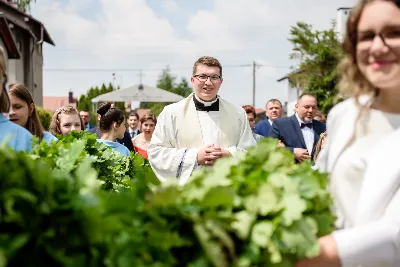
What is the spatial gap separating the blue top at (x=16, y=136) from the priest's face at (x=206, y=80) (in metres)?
2.60

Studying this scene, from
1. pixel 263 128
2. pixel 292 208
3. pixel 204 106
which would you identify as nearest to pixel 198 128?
pixel 204 106

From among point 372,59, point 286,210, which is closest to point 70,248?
point 286,210

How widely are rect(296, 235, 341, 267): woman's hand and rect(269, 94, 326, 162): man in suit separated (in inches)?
247

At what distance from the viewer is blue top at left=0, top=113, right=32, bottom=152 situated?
3.21m

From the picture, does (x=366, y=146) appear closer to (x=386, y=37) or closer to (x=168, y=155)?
(x=386, y=37)

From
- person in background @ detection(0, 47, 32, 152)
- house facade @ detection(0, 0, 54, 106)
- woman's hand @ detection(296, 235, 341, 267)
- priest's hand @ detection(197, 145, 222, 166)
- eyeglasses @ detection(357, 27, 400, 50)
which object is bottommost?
priest's hand @ detection(197, 145, 222, 166)

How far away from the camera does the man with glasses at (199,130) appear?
221 inches

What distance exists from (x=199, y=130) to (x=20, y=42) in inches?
1384

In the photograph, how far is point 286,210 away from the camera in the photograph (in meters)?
1.76

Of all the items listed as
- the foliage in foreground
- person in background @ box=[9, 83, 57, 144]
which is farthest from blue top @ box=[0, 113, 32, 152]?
the foliage in foreground

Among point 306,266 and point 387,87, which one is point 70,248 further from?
point 387,87

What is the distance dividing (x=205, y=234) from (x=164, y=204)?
0.14 meters

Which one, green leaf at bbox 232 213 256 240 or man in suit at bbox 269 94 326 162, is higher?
green leaf at bbox 232 213 256 240

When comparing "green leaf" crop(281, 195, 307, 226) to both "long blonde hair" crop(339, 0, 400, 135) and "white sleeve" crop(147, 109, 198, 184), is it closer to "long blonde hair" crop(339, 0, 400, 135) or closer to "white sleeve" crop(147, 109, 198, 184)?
"long blonde hair" crop(339, 0, 400, 135)
